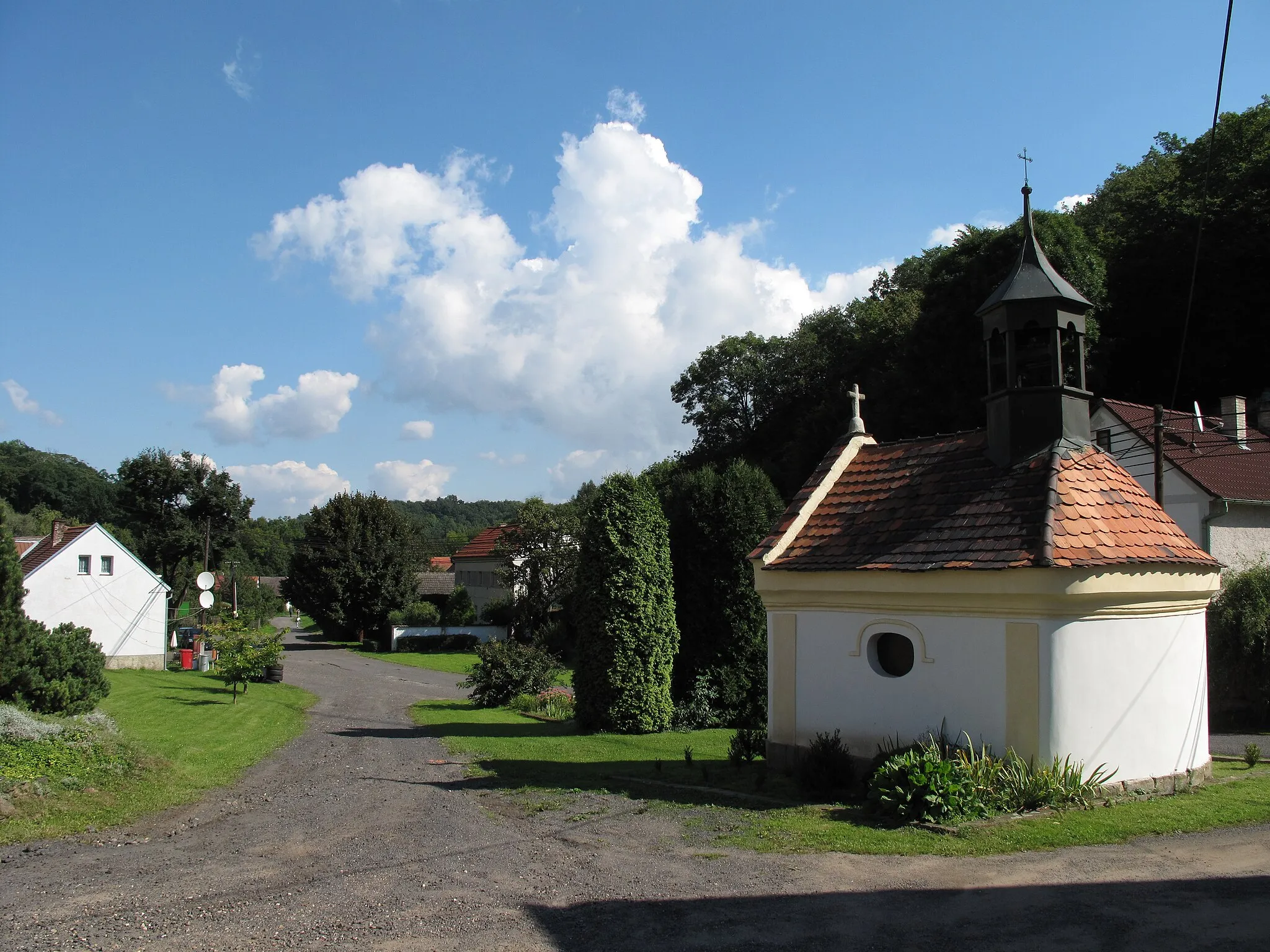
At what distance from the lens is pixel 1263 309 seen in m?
32.7

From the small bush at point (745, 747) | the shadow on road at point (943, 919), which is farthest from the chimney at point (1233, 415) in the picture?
the shadow on road at point (943, 919)

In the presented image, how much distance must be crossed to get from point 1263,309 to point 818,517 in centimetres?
2871

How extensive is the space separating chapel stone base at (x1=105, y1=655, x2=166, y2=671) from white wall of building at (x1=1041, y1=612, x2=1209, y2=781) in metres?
34.8

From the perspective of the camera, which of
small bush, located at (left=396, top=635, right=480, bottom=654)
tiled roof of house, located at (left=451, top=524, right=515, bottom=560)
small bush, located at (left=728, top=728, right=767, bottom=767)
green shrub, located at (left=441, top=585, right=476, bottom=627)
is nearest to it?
small bush, located at (left=728, top=728, right=767, bottom=767)

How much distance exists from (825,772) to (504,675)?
15.0m

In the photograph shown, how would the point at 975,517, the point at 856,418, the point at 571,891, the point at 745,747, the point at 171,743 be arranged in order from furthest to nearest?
the point at 171,743 < the point at 856,418 < the point at 745,747 < the point at 975,517 < the point at 571,891

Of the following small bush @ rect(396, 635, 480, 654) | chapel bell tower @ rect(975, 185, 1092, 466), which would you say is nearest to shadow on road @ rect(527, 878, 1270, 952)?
chapel bell tower @ rect(975, 185, 1092, 466)

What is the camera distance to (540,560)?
4544cm

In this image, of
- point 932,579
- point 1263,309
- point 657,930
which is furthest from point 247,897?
point 1263,309

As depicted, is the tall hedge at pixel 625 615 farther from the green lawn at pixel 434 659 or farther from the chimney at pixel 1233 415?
the chimney at pixel 1233 415

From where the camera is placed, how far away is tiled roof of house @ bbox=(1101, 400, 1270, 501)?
902 inches

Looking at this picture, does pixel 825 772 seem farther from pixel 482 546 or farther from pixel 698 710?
pixel 482 546

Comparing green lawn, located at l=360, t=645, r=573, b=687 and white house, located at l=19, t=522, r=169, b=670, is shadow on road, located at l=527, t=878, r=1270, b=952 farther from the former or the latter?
white house, located at l=19, t=522, r=169, b=670

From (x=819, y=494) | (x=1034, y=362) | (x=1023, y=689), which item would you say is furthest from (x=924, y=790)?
(x=1034, y=362)
